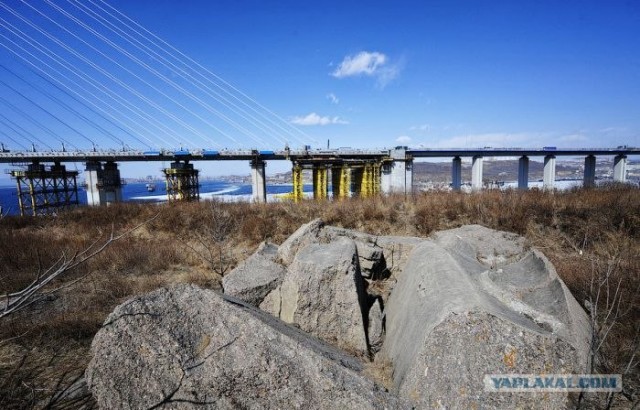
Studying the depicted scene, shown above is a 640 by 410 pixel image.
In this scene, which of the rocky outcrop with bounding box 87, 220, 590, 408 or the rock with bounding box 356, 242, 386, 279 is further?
the rock with bounding box 356, 242, 386, 279

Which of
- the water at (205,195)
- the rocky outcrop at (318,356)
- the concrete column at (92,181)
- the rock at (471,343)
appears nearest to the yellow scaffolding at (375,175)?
the water at (205,195)

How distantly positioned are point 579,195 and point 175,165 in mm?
46648

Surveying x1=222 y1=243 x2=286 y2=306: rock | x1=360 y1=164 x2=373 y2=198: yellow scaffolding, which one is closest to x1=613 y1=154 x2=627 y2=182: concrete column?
x1=360 y1=164 x2=373 y2=198: yellow scaffolding

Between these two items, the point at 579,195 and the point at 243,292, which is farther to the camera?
the point at 579,195

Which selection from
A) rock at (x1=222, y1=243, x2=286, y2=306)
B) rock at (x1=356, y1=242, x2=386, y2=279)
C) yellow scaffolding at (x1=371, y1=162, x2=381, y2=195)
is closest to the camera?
rock at (x1=222, y1=243, x2=286, y2=306)

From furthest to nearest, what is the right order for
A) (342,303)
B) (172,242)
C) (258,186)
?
1. (258,186)
2. (172,242)
3. (342,303)

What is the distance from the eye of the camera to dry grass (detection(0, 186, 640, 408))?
15.1ft

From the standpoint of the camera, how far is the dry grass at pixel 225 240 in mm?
4613

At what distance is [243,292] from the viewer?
503cm

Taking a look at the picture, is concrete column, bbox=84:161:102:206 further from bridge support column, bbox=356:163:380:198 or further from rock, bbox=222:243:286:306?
rock, bbox=222:243:286:306

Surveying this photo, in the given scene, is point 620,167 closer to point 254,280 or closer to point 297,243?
point 297,243

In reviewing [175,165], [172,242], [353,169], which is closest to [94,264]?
[172,242]

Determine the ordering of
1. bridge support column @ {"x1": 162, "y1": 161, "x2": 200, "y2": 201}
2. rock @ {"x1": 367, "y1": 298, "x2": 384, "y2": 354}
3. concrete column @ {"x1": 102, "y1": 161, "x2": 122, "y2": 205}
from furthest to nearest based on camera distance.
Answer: concrete column @ {"x1": 102, "y1": 161, "x2": 122, "y2": 205}, bridge support column @ {"x1": 162, "y1": 161, "x2": 200, "y2": 201}, rock @ {"x1": 367, "y1": 298, "x2": 384, "y2": 354}

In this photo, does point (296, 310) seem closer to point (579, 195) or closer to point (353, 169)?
point (579, 195)
